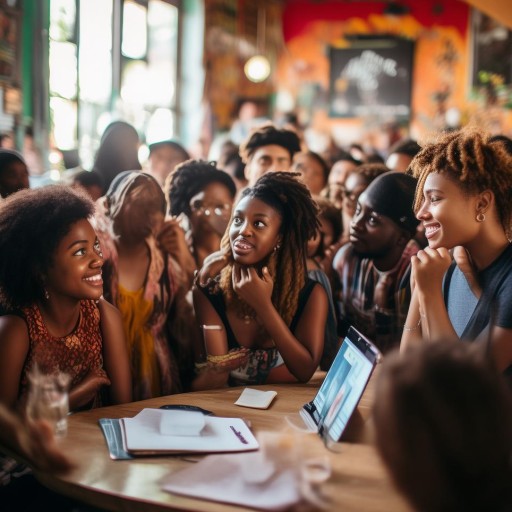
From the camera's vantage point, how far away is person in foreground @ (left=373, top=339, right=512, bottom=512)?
98cm

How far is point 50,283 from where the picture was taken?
71.5 inches

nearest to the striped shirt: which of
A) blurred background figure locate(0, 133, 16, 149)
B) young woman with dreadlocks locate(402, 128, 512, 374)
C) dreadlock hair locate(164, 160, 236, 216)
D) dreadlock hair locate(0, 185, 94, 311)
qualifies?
young woman with dreadlocks locate(402, 128, 512, 374)

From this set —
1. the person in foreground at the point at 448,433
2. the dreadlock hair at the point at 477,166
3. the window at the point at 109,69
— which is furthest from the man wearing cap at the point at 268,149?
the window at the point at 109,69

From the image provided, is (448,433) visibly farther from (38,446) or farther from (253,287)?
(253,287)

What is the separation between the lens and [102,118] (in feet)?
25.0

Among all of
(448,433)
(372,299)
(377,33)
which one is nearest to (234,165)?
(372,299)

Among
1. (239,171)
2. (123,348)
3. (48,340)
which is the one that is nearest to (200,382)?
(123,348)

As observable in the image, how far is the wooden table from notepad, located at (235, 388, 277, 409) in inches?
2.8

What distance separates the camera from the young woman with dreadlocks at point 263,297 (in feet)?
6.97

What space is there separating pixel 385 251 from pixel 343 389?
92 cm

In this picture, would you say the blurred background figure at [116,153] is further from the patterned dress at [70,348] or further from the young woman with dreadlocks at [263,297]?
the patterned dress at [70,348]

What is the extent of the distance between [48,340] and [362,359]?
848 millimetres

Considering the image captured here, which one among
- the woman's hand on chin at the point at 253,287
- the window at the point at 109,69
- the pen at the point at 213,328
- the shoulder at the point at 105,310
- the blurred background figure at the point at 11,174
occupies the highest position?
the window at the point at 109,69

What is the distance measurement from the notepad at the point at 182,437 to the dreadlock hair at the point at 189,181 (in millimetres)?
1452
